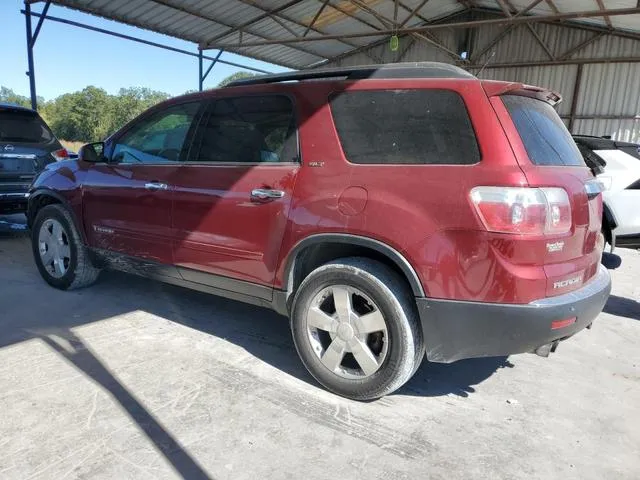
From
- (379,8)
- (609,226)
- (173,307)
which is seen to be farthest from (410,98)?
(379,8)

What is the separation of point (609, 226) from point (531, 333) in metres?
3.32

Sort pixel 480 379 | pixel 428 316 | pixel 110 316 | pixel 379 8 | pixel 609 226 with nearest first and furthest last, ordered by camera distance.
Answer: pixel 428 316
pixel 480 379
pixel 110 316
pixel 609 226
pixel 379 8

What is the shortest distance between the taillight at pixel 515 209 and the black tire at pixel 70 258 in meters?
3.65

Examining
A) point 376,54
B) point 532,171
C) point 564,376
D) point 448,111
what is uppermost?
point 376,54

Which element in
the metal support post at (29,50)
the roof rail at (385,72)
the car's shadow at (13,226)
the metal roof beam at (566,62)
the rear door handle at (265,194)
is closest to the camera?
the roof rail at (385,72)

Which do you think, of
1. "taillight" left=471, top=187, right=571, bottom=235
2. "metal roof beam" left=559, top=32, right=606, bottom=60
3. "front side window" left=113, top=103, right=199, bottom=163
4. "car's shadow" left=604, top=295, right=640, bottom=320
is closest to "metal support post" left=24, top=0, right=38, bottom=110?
"front side window" left=113, top=103, right=199, bottom=163

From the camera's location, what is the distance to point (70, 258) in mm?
4617

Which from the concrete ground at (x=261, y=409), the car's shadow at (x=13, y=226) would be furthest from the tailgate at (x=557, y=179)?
the car's shadow at (x=13, y=226)

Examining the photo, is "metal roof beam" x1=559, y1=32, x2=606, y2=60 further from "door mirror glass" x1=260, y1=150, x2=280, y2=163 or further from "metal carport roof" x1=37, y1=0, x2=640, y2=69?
"door mirror glass" x1=260, y1=150, x2=280, y2=163

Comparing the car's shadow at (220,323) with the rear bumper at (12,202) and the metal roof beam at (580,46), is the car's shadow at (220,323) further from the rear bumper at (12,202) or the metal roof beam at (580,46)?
the metal roof beam at (580,46)

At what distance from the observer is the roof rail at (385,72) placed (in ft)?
9.03

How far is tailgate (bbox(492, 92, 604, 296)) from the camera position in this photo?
2.49 m

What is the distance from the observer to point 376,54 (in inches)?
728

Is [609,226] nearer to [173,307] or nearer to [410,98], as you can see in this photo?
[410,98]
